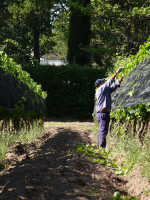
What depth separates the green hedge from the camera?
1867cm

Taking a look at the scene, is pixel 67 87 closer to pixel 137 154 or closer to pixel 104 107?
pixel 104 107

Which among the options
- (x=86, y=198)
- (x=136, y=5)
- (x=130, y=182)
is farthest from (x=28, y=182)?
(x=136, y=5)

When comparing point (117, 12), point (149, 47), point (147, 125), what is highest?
point (117, 12)

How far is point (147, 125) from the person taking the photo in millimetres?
6160

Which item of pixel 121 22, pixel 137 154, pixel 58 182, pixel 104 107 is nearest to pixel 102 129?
pixel 104 107

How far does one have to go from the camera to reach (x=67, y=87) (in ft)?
62.3

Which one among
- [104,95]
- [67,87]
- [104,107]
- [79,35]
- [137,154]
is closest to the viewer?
[137,154]

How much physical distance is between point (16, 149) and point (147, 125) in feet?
9.17

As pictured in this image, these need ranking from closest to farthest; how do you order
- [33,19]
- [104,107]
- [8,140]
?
1. [104,107]
2. [8,140]
3. [33,19]

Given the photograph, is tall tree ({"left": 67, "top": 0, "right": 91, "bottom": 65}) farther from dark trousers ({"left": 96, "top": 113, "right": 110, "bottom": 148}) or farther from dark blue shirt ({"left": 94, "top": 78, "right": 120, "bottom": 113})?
dark trousers ({"left": 96, "top": 113, "right": 110, "bottom": 148})

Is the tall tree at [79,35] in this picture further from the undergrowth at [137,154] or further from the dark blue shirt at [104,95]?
the undergrowth at [137,154]

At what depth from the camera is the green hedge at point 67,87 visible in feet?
61.3

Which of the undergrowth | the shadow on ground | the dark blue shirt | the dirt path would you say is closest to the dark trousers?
the dark blue shirt

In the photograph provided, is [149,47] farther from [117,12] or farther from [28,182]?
[117,12]
